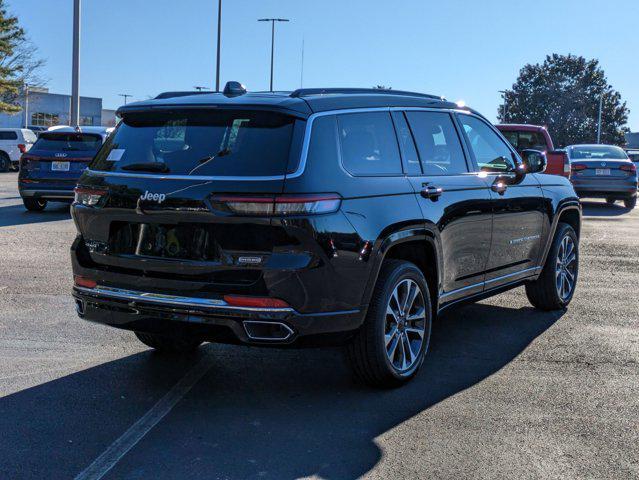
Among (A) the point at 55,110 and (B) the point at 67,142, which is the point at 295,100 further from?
(A) the point at 55,110

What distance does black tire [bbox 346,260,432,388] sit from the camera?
4836mm

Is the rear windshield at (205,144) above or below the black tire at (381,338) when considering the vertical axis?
above

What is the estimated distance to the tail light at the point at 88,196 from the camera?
189 inches

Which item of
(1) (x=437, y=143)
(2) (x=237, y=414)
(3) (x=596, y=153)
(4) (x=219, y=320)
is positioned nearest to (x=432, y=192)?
(1) (x=437, y=143)

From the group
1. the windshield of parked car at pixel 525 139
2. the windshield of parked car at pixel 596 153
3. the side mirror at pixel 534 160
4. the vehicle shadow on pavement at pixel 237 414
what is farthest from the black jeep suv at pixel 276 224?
the windshield of parked car at pixel 596 153

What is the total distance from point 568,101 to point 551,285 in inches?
3540

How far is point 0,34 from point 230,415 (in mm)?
58986

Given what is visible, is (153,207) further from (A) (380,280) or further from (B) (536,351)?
(B) (536,351)

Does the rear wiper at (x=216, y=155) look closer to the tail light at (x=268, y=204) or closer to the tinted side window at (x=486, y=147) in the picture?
the tail light at (x=268, y=204)

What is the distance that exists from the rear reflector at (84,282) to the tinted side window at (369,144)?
1.62 metres

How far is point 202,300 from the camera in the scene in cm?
441

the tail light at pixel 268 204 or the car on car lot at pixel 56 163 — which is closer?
the tail light at pixel 268 204

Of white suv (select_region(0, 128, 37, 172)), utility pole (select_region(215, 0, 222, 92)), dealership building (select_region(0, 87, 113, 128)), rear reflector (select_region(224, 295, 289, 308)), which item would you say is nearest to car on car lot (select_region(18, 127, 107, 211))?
rear reflector (select_region(224, 295, 289, 308))

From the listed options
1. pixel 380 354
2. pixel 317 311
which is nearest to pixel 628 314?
pixel 380 354
